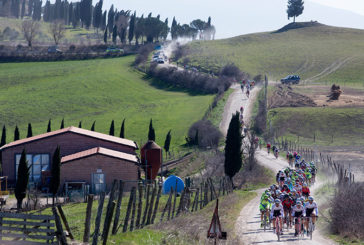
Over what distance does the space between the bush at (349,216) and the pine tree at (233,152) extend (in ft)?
64.5

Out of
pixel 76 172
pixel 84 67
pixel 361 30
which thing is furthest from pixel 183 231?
pixel 361 30

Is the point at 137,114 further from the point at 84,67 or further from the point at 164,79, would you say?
the point at 84,67

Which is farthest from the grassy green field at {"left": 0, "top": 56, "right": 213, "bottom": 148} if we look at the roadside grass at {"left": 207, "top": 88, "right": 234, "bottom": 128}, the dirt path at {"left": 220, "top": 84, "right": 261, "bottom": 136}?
the dirt path at {"left": 220, "top": 84, "right": 261, "bottom": 136}

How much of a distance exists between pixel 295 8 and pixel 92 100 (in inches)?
3999

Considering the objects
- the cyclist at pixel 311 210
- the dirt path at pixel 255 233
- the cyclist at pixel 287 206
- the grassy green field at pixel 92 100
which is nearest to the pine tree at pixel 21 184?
the dirt path at pixel 255 233

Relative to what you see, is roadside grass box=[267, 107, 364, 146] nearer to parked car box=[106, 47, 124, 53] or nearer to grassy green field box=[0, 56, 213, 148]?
grassy green field box=[0, 56, 213, 148]

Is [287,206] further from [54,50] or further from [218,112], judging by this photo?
[54,50]

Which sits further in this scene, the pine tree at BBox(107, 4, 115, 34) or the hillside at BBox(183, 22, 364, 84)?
the pine tree at BBox(107, 4, 115, 34)

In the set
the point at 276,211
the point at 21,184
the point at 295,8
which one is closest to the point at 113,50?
the point at 295,8

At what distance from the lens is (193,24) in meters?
194

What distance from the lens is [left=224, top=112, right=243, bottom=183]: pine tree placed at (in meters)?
43.0

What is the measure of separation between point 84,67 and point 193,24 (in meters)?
82.2

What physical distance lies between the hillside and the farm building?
7197cm

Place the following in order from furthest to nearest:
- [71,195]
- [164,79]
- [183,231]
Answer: [164,79] < [71,195] < [183,231]
